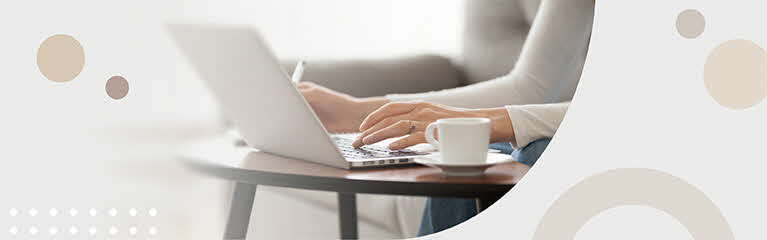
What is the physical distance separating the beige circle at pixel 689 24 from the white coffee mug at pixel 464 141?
185 mm

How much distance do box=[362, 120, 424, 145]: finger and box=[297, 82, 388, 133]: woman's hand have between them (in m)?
0.23

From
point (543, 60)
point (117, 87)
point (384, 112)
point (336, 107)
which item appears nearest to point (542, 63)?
point (543, 60)

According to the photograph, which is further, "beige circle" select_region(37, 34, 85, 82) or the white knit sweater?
the white knit sweater

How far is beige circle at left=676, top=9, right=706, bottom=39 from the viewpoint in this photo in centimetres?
70

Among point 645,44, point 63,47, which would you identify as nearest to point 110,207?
point 63,47

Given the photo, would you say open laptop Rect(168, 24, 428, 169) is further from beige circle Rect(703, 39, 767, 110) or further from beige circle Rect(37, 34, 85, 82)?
beige circle Rect(703, 39, 767, 110)

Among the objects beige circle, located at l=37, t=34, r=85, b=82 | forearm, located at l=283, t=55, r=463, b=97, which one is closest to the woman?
beige circle, located at l=37, t=34, r=85, b=82

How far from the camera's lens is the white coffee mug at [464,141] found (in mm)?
661

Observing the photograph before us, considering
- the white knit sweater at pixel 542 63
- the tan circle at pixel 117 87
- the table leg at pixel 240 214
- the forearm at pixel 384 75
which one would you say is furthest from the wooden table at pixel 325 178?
the forearm at pixel 384 75

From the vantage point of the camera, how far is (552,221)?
0.69 metres

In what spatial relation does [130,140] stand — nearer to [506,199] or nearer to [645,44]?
[506,199]

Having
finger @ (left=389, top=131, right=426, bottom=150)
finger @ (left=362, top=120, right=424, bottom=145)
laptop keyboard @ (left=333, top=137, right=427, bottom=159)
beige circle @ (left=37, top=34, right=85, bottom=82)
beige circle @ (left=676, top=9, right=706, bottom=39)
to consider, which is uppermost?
beige circle @ (left=676, top=9, right=706, bottom=39)

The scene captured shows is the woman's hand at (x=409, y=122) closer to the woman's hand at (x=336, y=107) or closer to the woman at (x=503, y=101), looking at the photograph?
the woman at (x=503, y=101)

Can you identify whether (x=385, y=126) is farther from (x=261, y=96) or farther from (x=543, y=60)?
(x=543, y=60)
